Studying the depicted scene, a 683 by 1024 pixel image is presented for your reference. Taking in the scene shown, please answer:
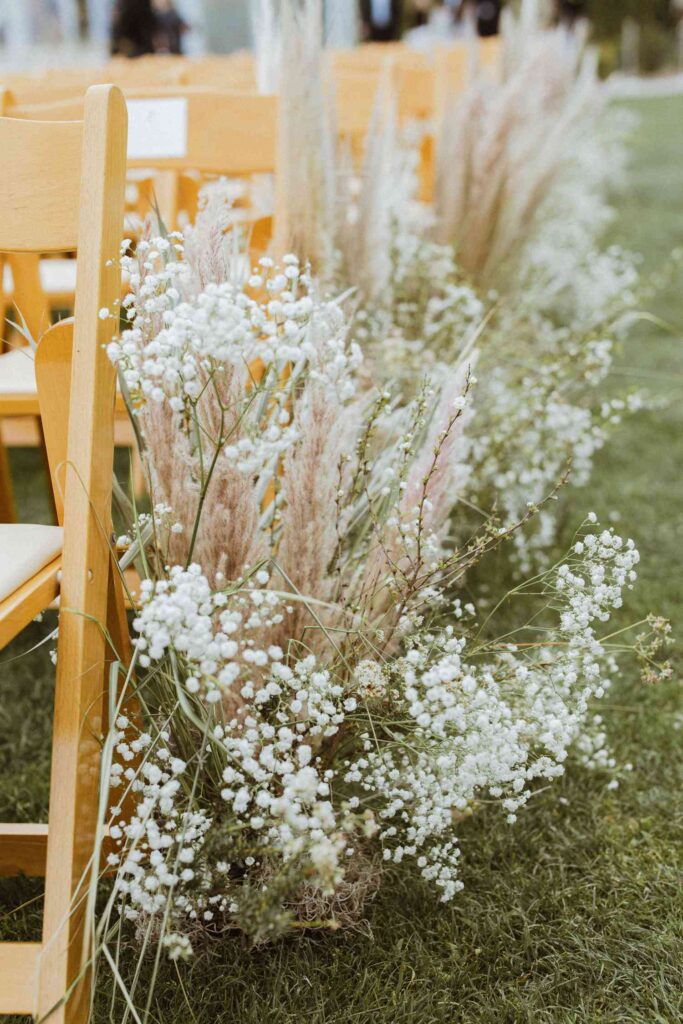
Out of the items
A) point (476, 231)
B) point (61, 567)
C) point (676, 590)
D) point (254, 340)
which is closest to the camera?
point (254, 340)

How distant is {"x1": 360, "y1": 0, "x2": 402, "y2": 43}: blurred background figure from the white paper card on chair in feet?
34.4

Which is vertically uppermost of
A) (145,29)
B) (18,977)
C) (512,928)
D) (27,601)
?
(145,29)

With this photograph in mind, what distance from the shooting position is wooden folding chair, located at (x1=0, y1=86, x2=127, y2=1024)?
3.63ft

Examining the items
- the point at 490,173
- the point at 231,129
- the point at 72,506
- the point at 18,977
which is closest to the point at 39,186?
the point at 72,506

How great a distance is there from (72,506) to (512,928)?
814 millimetres

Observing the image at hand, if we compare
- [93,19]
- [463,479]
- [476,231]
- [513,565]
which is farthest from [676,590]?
[93,19]

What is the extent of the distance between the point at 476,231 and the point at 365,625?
6.01 feet

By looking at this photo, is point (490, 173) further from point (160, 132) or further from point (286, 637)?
point (286, 637)

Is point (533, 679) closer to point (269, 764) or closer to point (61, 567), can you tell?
point (269, 764)

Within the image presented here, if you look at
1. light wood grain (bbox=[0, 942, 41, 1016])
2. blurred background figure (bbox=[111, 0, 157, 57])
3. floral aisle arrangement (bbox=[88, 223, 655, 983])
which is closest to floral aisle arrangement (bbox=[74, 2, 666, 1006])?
floral aisle arrangement (bbox=[88, 223, 655, 983])

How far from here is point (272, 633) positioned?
51.7 inches

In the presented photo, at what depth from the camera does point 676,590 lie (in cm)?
231

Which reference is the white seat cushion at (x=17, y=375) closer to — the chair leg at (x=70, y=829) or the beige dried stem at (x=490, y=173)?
the chair leg at (x=70, y=829)

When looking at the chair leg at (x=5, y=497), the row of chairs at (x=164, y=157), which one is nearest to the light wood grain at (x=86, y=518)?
the row of chairs at (x=164, y=157)
